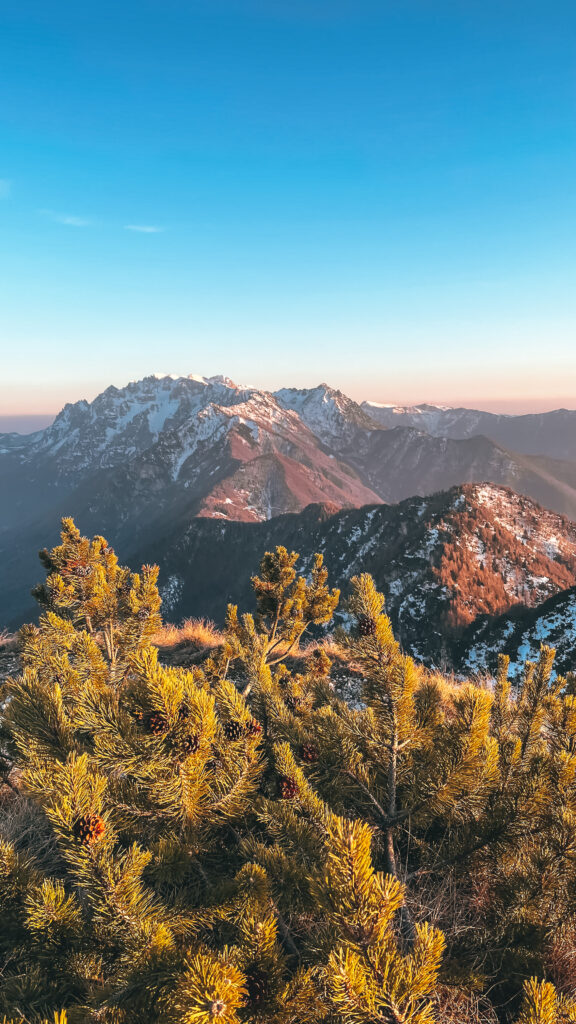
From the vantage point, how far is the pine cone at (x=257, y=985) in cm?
142

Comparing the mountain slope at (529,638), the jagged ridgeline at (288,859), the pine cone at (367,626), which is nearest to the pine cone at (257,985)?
the jagged ridgeline at (288,859)

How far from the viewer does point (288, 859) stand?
6.28 feet

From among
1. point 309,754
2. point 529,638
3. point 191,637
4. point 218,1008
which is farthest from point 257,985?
point 529,638

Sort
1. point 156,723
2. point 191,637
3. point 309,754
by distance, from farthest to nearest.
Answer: point 191,637
point 309,754
point 156,723

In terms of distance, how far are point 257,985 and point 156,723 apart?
3.25 feet

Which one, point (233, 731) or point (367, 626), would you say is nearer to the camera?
point (233, 731)

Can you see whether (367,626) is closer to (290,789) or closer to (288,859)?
(290,789)

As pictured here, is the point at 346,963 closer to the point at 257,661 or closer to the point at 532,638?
the point at 257,661

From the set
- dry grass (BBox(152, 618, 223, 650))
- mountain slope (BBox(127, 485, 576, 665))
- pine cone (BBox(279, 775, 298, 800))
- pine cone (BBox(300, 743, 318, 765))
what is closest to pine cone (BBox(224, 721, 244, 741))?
pine cone (BBox(279, 775, 298, 800))

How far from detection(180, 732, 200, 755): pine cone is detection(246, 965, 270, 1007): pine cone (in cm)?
75

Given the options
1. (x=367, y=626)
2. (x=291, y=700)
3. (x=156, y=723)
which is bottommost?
(x=291, y=700)

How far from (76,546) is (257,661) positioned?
4.38m

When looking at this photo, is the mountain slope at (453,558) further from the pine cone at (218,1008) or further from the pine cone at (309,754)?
the pine cone at (218,1008)

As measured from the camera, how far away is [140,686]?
1671mm
